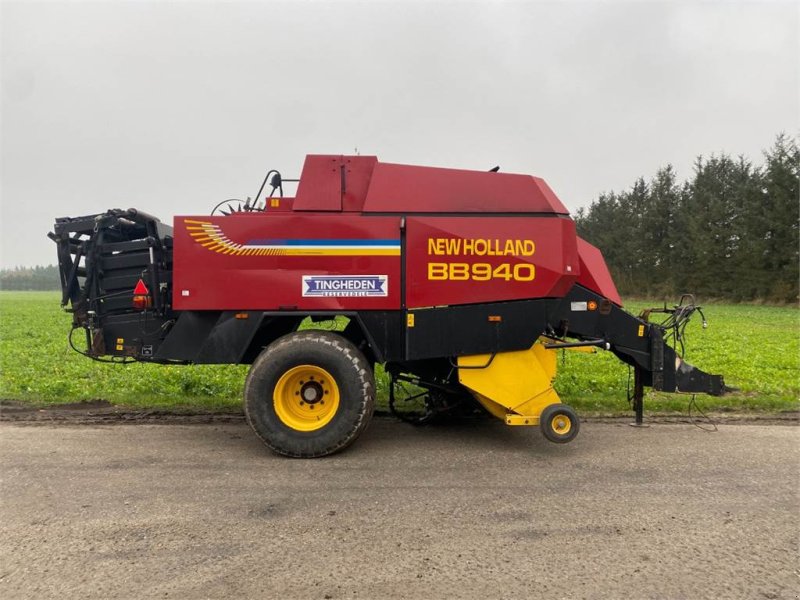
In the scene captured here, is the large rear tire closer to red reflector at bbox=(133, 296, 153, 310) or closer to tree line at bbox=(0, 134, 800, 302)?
red reflector at bbox=(133, 296, 153, 310)

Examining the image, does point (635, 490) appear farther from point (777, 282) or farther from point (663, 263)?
point (663, 263)

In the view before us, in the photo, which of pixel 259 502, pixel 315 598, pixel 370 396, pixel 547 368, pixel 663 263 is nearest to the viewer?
pixel 315 598

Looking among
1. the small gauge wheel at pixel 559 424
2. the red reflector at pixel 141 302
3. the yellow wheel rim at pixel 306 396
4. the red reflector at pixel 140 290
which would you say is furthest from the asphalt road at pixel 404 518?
the red reflector at pixel 140 290

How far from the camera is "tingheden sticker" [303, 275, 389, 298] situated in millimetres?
4629

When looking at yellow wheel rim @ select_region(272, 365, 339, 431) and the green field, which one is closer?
yellow wheel rim @ select_region(272, 365, 339, 431)

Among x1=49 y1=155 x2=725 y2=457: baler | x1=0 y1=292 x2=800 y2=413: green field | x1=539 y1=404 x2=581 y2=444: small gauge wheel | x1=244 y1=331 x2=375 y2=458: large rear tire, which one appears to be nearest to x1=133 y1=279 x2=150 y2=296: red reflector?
x1=49 y1=155 x2=725 y2=457: baler

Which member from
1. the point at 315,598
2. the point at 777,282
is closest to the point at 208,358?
the point at 315,598

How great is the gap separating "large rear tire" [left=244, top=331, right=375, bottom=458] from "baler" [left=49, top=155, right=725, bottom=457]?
0.03ft

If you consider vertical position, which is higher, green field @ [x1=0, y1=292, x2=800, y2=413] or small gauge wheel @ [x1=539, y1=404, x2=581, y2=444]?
small gauge wheel @ [x1=539, y1=404, x2=581, y2=444]

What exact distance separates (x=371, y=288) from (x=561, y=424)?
2063 millimetres

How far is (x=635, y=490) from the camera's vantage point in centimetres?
372

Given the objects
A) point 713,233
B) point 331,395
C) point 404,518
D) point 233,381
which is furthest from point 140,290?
point 713,233

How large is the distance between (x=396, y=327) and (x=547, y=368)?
61.3 inches

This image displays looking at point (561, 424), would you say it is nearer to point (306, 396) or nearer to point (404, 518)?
point (404, 518)
